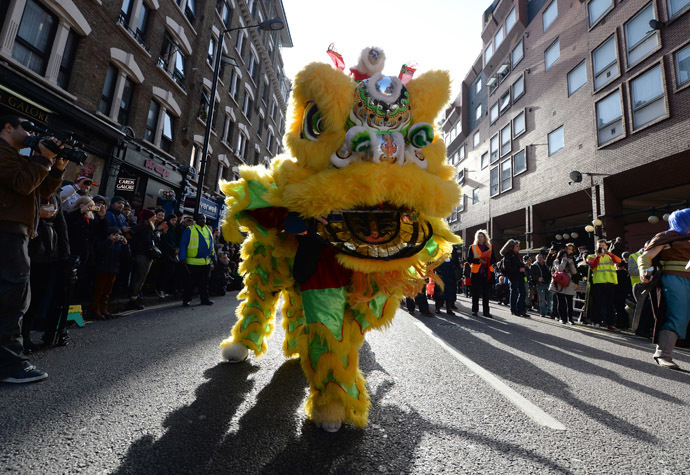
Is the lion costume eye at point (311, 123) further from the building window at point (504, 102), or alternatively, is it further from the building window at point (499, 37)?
the building window at point (499, 37)

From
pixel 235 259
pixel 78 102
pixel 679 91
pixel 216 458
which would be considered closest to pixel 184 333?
pixel 216 458

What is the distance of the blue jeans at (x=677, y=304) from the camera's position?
3.74 meters

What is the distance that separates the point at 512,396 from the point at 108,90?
13.3 meters

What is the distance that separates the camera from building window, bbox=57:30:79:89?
29.8 ft

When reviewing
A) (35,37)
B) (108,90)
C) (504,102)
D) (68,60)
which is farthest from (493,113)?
(35,37)

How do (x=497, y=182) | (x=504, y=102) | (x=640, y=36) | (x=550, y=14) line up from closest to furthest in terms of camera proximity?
(x=640, y=36), (x=550, y=14), (x=504, y=102), (x=497, y=182)

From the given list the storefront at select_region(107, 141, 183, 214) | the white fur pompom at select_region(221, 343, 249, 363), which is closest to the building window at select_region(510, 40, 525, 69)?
the storefront at select_region(107, 141, 183, 214)

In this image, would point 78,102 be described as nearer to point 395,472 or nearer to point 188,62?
point 188,62

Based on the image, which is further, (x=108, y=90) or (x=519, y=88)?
(x=519, y=88)

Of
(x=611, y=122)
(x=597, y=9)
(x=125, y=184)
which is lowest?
(x=125, y=184)

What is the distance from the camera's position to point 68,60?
→ 30.3 ft

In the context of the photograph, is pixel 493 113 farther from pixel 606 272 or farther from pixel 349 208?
pixel 349 208

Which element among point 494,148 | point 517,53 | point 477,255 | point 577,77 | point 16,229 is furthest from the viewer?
point 494,148

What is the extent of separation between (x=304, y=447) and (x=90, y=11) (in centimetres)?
1276
